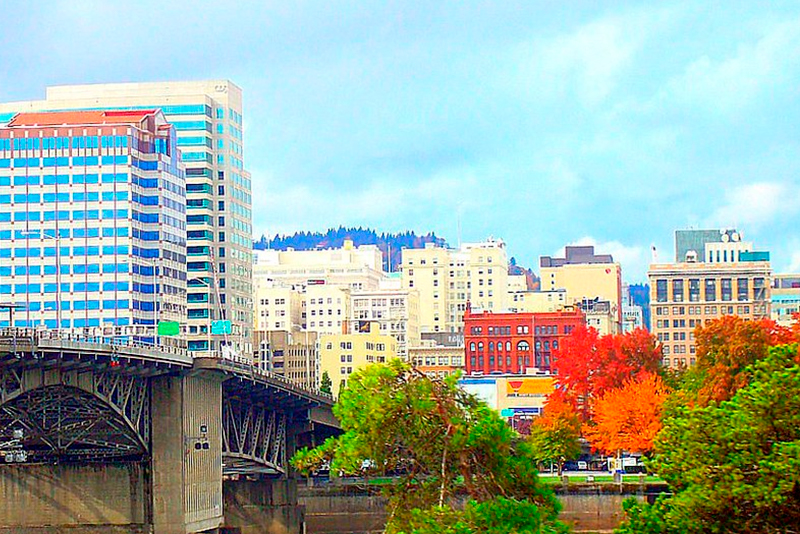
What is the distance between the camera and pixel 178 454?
106m

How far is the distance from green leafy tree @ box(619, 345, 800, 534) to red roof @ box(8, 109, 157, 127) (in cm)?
12770

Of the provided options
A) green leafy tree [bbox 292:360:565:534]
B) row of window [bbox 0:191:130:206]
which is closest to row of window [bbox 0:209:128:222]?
row of window [bbox 0:191:130:206]

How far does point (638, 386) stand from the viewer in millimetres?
178125

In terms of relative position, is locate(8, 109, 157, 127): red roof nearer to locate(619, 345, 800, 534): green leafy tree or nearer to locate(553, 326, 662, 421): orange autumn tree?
locate(553, 326, 662, 421): orange autumn tree

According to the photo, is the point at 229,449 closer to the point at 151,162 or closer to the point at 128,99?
the point at 151,162

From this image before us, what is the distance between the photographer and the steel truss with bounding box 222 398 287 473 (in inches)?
4897

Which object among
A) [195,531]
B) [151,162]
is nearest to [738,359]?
[195,531]

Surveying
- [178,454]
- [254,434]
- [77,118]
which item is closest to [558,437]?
[254,434]

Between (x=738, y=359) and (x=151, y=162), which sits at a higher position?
(x=151, y=162)

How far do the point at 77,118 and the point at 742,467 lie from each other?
134058 mm

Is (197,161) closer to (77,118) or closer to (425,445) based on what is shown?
(77,118)

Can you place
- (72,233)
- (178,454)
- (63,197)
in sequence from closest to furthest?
(178,454)
(63,197)
(72,233)

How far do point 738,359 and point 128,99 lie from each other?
82040 millimetres

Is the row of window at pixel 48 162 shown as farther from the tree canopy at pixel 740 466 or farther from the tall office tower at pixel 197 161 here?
the tree canopy at pixel 740 466
